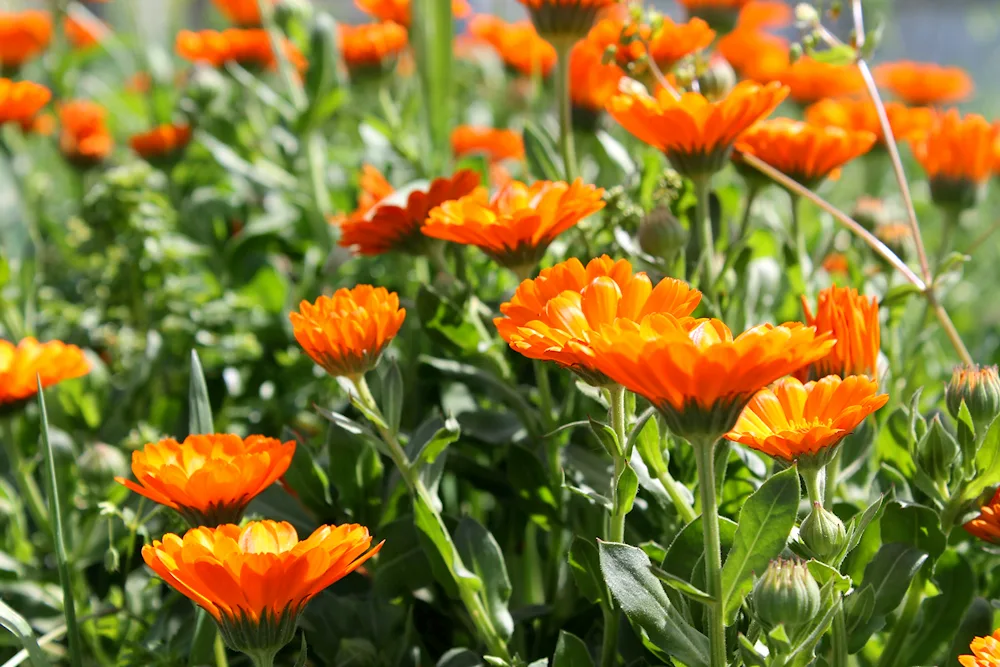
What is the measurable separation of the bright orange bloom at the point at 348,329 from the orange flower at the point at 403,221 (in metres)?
0.18

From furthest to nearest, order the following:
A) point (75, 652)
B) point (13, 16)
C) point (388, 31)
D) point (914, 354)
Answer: point (13, 16)
point (388, 31)
point (914, 354)
point (75, 652)

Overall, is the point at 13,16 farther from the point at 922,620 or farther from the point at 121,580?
the point at 922,620

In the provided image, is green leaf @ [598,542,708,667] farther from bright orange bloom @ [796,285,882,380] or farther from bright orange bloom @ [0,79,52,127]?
bright orange bloom @ [0,79,52,127]

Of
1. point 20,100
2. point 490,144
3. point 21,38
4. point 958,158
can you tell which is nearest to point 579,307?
point 958,158

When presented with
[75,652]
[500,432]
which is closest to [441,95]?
[500,432]

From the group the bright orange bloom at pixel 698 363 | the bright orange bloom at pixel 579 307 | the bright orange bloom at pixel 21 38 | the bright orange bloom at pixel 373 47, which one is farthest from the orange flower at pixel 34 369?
the bright orange bloom at pixel 21 38

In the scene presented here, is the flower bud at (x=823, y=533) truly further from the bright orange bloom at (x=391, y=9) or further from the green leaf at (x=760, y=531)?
the bright orange bloom at (x=391, y=9)

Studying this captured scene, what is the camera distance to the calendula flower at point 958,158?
121cm

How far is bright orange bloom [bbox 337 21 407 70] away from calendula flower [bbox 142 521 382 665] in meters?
1.12

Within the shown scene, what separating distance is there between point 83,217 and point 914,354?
1047 mm

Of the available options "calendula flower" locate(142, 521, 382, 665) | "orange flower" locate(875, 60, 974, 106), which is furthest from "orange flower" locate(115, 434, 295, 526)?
"orange flower" locate(875, 60, 974, 106)

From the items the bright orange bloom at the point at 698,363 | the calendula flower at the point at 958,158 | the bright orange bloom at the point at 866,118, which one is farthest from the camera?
the bright orange bloom at the point at 866,118

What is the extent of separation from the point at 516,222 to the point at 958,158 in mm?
636

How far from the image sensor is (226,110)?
1.90m
